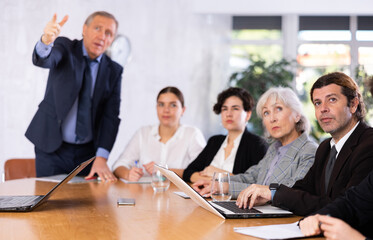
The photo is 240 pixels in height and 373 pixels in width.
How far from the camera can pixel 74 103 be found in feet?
11.6

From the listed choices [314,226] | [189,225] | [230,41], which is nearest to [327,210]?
[314,226]

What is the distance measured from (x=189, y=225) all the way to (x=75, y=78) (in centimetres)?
201

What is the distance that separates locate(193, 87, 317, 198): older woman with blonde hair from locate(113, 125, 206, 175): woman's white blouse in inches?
40.8

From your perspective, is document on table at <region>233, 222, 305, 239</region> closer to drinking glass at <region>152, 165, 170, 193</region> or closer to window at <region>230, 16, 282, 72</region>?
drinking glass at <region>152, 165, 170, 193</region>

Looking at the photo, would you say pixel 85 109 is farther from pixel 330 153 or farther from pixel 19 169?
pixel 330 153

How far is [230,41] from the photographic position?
8.38 m

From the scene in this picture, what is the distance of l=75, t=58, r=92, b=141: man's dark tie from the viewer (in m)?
3.52

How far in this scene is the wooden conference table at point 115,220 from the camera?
62.5 inches

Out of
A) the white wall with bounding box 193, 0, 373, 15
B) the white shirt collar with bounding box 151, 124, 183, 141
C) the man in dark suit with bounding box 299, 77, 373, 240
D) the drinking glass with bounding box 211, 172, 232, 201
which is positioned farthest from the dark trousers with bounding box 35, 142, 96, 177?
the white wall with bounding box 193, 0, 373, 15

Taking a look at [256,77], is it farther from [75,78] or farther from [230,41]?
[75,78]

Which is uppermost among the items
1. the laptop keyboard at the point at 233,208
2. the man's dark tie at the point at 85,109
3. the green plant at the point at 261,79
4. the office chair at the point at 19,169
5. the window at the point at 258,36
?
the window at the point at 258,36

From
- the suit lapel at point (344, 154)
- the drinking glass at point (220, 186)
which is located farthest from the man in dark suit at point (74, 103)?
the suit lapel at point (344, 154)

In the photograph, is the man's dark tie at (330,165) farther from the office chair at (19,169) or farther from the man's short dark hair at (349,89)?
the office chair at (19,169)

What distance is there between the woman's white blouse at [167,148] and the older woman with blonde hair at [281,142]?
1037 mm
